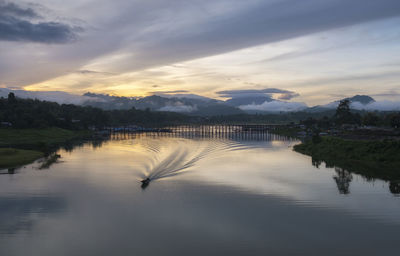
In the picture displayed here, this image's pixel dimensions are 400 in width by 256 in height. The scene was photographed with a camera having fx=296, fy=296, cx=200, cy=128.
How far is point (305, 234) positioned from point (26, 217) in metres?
20.9

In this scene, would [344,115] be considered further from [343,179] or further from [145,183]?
[145,183]

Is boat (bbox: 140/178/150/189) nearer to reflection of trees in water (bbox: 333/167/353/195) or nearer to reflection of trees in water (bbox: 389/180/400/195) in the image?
reflection of trees in water (bbox: 333/167/353/195)

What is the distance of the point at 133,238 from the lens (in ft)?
64.3

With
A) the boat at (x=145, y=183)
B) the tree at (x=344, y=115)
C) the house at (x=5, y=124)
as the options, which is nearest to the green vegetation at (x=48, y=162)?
the boat at (x=145, y=183)

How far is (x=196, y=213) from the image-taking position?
24.1 meters

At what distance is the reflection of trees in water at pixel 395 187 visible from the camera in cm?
3084

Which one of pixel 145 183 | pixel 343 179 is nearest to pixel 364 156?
pixel 343 179

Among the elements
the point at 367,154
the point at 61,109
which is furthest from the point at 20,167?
the point at 61,109

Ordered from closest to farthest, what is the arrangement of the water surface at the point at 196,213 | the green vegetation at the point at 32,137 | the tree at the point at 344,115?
the water surface at the point at 196,213 < the green vegetation at the point at 32,137 < the tree at the point at 344,115

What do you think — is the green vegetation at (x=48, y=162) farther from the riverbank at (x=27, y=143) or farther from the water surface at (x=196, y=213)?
the water surface at (x=196, y=213)

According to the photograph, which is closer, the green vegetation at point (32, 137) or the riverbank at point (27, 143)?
the riverbank at point (27, 143)

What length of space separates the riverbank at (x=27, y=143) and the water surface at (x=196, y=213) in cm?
963

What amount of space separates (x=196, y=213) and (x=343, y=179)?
22023 mm

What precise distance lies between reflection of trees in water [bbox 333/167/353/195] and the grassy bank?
1.58 meters
